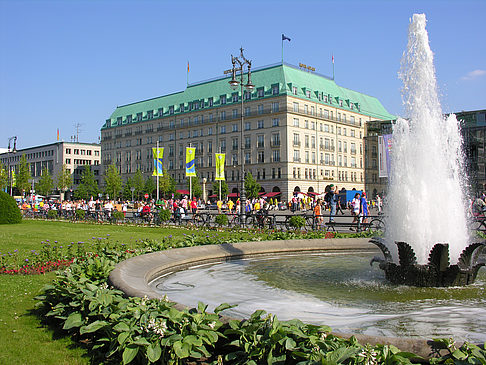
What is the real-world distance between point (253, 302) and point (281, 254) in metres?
5.22

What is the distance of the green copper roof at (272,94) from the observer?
8456cm

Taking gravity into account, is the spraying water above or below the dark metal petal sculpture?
above

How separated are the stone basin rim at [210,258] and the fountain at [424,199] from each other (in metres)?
2.90

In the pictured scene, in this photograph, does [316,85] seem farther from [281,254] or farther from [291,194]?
[281,254]

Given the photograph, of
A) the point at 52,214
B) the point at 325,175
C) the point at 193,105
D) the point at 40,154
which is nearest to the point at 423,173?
the point at 52,214

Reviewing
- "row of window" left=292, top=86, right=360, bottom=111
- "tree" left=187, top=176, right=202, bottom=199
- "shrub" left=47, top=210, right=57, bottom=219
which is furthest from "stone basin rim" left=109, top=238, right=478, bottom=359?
"tree" left=187, top=176, right=202, bottom=199

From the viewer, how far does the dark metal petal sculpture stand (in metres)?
8.10

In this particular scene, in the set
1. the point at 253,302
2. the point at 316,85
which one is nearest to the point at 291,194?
the point at 316,85

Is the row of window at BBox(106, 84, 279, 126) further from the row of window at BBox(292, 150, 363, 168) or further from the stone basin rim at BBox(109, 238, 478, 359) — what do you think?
the stone basin rim at BBox(109, 238, 478, 359)

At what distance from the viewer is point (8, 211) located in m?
29.6

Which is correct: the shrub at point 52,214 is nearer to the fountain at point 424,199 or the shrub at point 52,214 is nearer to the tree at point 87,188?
the fountain at point 424,199

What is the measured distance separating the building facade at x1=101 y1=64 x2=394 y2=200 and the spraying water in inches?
2765

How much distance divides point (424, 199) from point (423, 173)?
0.66 m

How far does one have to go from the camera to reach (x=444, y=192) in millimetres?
9914
